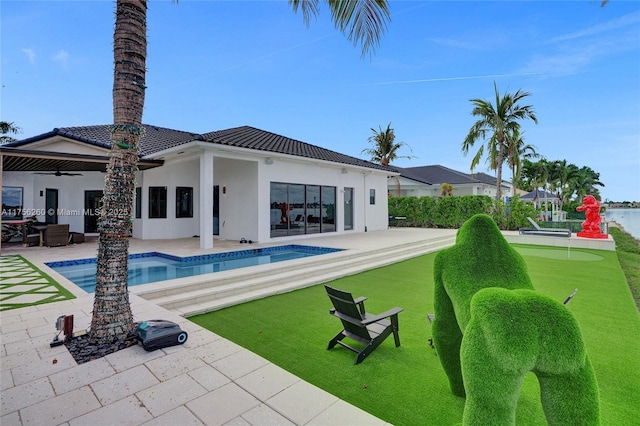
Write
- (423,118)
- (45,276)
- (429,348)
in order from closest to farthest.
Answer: (429,348)
(45,276)
(423,118)

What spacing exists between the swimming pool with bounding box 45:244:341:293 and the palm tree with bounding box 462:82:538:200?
17.4 m

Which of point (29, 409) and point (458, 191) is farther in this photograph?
point (458, 191)

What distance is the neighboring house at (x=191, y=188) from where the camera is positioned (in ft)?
43.2

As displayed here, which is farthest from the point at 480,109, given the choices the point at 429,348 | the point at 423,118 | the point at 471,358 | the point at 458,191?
the point at 471,358

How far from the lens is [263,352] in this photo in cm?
395

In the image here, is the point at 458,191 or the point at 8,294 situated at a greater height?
the point at 458,191

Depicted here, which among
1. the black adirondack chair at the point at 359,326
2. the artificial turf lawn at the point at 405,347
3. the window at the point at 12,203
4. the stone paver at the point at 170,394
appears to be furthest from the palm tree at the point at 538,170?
the window at the point at 12,203

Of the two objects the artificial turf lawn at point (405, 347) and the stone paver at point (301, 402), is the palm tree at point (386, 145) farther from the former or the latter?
the stone paver at point (301, 402)

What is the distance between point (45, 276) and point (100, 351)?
17.7ft

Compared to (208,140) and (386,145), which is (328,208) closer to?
(208,140)

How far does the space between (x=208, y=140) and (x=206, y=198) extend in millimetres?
2095

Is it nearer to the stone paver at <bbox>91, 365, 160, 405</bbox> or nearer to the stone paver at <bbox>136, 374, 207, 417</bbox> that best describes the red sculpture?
the stone paver at <bbox>136, 374, 207, 417</bbox>

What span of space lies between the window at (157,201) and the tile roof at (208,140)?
1.81 metres

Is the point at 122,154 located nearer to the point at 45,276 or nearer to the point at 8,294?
the point at 8,294
